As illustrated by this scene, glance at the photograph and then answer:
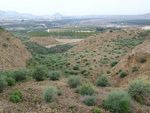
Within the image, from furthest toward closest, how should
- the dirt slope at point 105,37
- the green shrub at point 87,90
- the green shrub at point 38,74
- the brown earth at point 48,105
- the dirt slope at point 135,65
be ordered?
the dirt slope at point 105,37 < the dirt slope at point 135,65 < the green shrub at point 38,74 < the green shrub at point 87,90 < the brown earth at point 48,105

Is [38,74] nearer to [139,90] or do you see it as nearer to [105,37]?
[139,90]

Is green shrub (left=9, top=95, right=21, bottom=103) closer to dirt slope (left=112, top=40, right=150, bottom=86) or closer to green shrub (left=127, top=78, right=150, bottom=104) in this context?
green shrub (left=127, top=78, right=150, bottom=104)

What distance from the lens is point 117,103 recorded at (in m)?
6.36

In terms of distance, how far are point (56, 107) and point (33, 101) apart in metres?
1.17

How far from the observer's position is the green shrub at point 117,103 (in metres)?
6.27

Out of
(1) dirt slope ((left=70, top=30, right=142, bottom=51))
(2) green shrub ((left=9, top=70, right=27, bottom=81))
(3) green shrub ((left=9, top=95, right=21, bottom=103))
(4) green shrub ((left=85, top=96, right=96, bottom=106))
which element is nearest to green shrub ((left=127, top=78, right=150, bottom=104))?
(4) green shrub ((left=85, top=96, right=96, bottom=106))

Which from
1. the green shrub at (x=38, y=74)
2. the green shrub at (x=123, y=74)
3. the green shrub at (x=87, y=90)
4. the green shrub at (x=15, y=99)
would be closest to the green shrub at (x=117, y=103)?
the green shrub at (x=87, y=90)

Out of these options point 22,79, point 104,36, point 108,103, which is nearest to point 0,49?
point 22,79

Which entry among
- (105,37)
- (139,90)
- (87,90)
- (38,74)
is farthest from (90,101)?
(105,37)

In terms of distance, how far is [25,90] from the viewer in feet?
25.7

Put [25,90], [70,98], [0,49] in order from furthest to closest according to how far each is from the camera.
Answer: [0,49]
[25,90]
[70,98]

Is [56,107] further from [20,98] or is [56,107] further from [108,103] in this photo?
[108,103]

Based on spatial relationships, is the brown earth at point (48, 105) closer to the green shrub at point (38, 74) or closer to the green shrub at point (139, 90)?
the green shrub at point (139, 90)

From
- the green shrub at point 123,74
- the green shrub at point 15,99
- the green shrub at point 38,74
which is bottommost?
the green shrub at point 123,74
